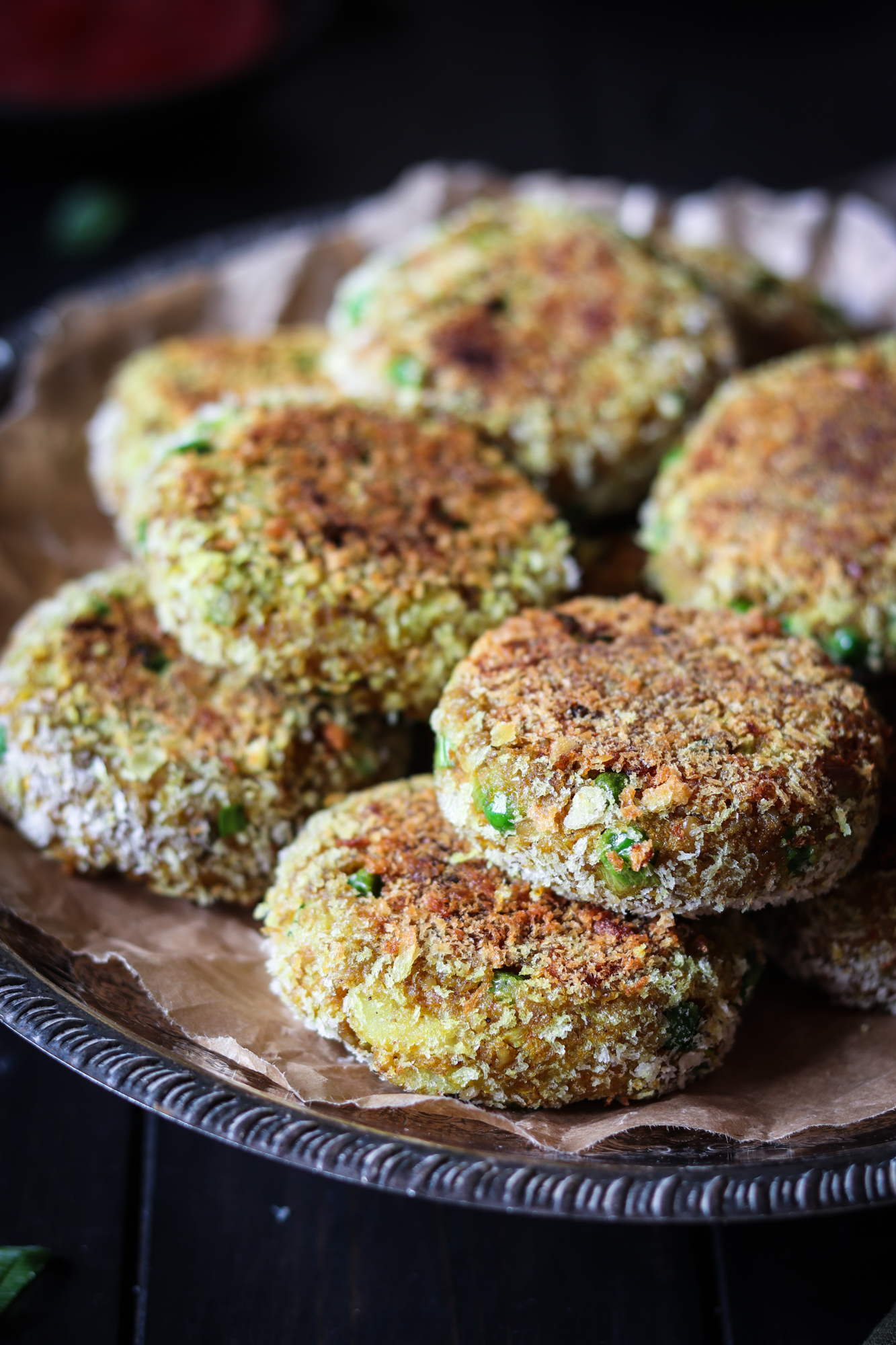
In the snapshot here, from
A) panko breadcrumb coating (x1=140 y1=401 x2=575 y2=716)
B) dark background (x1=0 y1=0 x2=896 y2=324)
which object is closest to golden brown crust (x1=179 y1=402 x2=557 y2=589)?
panko breadcrumb coating (x1=140 y1=401 x2=575 y2=716)

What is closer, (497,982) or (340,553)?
(497,982)

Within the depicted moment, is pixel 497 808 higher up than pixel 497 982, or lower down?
higher up

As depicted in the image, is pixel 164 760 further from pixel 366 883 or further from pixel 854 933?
pixel 854 933

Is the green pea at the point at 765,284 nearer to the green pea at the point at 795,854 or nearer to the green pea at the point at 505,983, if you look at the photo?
the green pea at the point at 795,854

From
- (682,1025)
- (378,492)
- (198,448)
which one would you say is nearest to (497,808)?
(682,1025)

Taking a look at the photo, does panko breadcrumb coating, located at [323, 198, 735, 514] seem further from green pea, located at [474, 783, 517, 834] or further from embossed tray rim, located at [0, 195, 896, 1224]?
embossed tray rim, located at [0, 195, 896, 1224]

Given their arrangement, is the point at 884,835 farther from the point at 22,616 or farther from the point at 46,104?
the point at 46,104
